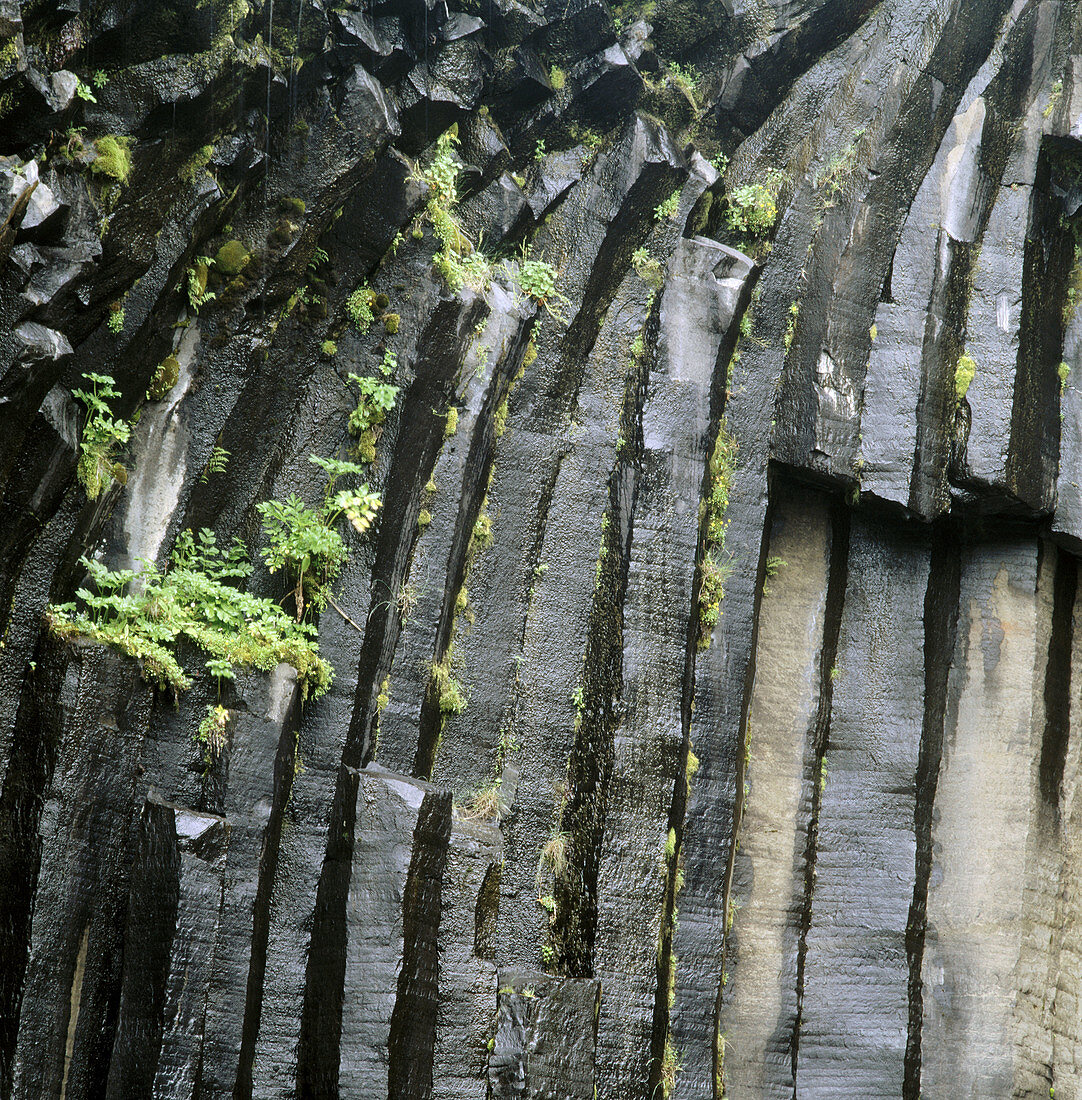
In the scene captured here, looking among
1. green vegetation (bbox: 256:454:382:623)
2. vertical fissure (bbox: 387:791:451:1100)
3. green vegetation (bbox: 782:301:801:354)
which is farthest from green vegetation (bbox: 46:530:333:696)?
green vegetation (bbox: 782:301:801:354)

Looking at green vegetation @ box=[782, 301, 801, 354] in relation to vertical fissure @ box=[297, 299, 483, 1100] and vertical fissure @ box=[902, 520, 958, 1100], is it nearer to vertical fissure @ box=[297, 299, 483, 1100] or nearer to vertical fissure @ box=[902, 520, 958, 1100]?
vertical fissure @ box=[902, 520, 958, 1100]

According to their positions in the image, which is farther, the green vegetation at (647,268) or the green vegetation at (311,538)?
the green vegetation at (647,268)

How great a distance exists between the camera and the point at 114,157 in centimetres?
625

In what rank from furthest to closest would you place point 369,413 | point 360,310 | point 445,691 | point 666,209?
point 666,209
point 360,310
point 369,413
point 445,691

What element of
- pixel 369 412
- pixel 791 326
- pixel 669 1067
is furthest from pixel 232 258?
pixel 669 1067

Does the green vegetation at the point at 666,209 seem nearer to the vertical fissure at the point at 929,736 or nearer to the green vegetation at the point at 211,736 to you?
the vertical fissure at the point at 929,736

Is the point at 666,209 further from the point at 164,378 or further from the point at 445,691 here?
the point at 445,691

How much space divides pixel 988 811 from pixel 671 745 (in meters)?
2.96

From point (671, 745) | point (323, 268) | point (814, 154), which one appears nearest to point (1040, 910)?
point (671, 745)

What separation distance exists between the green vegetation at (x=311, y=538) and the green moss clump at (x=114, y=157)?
2.30m

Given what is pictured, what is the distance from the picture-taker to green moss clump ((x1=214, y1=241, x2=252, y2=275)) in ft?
23.5

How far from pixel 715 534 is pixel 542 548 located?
1568 millimetres

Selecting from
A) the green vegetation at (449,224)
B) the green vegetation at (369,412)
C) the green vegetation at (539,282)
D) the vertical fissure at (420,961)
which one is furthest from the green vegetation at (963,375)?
the vertical fissure at (420,961)

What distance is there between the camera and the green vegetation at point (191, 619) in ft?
20.2
